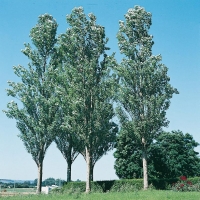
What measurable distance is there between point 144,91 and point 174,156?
18.2 m

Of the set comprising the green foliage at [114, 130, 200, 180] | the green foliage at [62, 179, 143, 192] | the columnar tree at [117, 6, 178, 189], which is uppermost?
the columnar tree at [117, 6, 178, 189]

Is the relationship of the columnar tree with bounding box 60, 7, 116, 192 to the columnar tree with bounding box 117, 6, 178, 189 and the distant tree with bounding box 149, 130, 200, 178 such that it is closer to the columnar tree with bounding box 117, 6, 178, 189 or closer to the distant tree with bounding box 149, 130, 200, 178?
the columnar tree with bounding box 117, 6, 178, 189

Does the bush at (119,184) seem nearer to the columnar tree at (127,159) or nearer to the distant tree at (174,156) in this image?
the columnar tree at (127,159)

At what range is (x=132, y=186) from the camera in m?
26.2

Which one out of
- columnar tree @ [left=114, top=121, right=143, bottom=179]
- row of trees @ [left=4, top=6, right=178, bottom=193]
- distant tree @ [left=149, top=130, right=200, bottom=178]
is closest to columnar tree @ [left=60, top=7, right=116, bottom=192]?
row of trees @ [left=4, top=6, right=178, bottom=193]

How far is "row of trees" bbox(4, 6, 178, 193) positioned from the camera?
Answer: 26.2m

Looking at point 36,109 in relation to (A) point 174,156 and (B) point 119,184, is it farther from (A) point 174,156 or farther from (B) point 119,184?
(A) point 174,156

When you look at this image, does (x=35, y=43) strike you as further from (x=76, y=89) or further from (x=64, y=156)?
(x=64, y=156)

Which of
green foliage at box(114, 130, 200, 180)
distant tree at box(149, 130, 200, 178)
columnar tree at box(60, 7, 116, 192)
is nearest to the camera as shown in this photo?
columnar tree at box(60, 7, 116, 192)

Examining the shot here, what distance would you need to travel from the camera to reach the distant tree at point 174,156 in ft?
135

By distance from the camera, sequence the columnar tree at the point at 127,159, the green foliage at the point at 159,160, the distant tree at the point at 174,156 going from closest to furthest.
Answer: the columnar tree at the point at 127,159 < the green foliage at the point at 159,160 < the distant tree at the point at 174,156

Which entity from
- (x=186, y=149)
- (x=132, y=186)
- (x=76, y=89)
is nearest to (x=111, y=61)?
(x=76, y=89)

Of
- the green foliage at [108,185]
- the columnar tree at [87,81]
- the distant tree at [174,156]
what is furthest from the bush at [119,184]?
the distant tree at [174,156]

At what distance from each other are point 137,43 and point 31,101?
1063 cm
